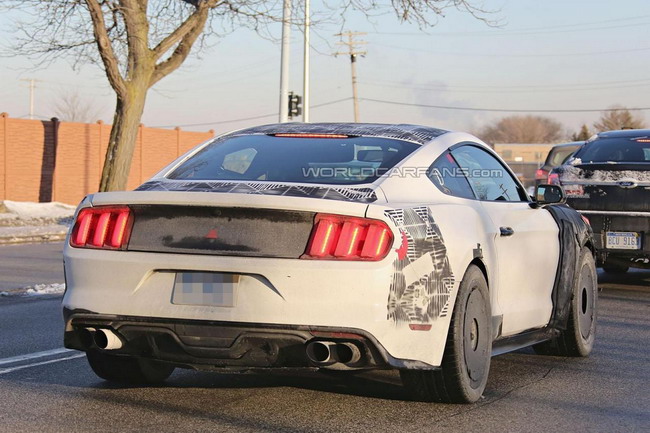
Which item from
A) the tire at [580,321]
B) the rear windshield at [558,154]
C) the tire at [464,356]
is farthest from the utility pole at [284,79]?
the tire at [464,356]

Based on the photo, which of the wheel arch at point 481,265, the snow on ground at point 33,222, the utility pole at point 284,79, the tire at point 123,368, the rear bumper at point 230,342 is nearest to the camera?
the rear bumper at point 230,342

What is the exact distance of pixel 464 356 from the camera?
5.44m

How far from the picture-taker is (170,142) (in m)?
45.6

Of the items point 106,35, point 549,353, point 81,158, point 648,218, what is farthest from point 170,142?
point 549,353

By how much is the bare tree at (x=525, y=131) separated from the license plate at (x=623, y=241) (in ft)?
474

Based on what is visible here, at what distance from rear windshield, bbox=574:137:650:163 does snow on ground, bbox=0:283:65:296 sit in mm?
6102

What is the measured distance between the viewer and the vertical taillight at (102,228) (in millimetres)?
5262

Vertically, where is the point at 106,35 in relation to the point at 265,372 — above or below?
above

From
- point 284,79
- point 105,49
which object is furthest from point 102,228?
point 284,79

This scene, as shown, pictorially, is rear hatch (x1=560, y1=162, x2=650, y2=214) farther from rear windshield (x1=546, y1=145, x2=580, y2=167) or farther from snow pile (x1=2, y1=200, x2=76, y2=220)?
snow pile (x1=2, y1=200, x2=76, y2=220)

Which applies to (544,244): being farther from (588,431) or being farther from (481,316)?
(588,431)

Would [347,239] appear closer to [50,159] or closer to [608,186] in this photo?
[608,186]

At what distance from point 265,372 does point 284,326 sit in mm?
373

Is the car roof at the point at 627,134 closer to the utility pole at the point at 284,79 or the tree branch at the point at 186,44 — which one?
the tree branch at the point at 186,44
